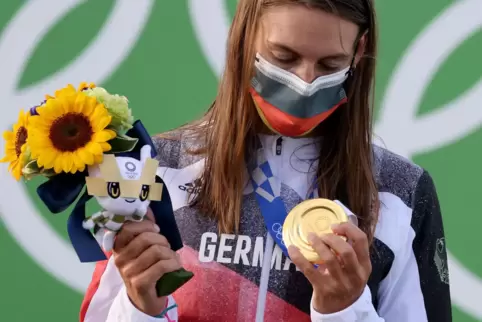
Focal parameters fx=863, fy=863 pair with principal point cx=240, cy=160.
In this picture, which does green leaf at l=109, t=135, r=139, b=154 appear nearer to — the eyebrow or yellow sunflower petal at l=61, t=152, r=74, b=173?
yellow sunflower petal at l=61, t=152, r=74, b=173

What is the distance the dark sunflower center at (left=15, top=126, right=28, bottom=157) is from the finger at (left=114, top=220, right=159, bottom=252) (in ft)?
0.69

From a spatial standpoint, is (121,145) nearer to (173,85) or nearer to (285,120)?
(285,120)

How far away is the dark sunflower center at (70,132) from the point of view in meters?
1.37

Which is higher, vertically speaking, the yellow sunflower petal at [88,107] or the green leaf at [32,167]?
the yellow sunflower petal at [88,107]

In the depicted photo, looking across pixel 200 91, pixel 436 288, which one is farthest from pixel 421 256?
pixel 200 91

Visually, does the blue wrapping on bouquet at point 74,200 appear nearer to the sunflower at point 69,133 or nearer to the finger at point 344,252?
the sunflower at point 69,133

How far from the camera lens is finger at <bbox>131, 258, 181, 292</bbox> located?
141 cm

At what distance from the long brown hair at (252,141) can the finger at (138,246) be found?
0.25 metres

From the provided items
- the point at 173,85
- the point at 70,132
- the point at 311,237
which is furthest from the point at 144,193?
the point at 173,85

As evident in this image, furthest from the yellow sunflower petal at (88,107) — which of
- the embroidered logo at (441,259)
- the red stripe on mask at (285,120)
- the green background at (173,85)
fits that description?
the green background at (173,85)

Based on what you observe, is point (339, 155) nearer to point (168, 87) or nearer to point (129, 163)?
point (129, 163)

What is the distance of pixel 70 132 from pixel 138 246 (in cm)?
21

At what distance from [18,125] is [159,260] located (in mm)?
321

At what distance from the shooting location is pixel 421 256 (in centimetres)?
170
